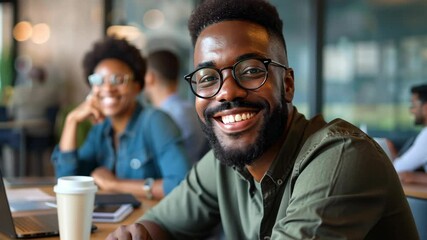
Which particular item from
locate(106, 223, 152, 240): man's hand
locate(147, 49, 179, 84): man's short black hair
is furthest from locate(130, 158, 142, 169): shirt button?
locate(147, 49, 179, 84): man's short black hair

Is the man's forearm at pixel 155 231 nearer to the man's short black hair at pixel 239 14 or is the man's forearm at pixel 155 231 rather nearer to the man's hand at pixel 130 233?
the man's hand at pixel 130 233

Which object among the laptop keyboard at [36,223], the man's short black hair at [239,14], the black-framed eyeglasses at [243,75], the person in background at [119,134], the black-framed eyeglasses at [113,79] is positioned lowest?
the laptop keyboard at [36,223]

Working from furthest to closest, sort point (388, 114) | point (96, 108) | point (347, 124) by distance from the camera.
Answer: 1. point (388, 114)
2. point (96, 108)
3. point (347, 124)

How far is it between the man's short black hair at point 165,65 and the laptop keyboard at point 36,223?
2424 mm

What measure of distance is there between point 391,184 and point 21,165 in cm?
657

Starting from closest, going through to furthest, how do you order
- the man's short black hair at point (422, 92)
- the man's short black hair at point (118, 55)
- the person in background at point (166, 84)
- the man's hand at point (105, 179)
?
the man's hand at point (105, 179) < the man's short black hair at point (118, 55) < the person in background at point (166, 84) < the man's short black hair at point (422, 92)

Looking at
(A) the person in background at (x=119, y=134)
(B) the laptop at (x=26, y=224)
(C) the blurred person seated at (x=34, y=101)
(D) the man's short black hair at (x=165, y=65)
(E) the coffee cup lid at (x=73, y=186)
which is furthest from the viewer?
(C) the blurred person seated at (x=34, y=101)

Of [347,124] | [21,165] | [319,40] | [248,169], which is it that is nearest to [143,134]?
[248,169]

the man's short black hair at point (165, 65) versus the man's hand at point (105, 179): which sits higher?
the man's short black hair at point (165, 65)

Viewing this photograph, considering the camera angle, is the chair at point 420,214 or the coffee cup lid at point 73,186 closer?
the coffee cup lid at point 73,186

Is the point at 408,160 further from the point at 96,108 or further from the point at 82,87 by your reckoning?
the point at 82,87

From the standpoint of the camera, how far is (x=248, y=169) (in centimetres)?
146

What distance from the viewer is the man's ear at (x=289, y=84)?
4.72 ft

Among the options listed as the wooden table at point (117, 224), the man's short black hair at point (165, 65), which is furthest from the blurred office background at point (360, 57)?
the wooden table at point (117, 224)
